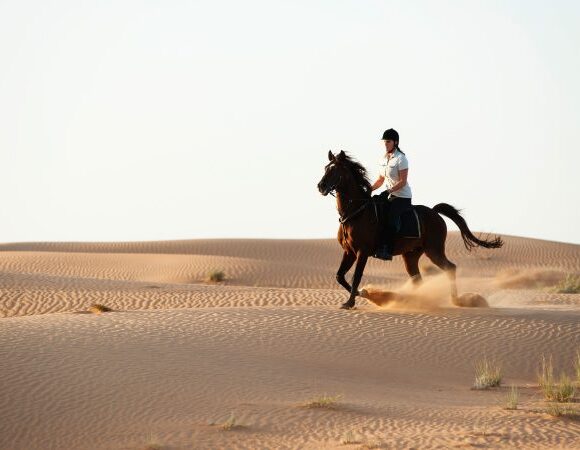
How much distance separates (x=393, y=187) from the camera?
52.6 ft

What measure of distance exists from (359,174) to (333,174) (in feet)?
2.50

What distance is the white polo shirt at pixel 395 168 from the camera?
1594 centimetres

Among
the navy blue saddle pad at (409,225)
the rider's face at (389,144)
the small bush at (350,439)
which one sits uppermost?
the rider's face at (389,144)

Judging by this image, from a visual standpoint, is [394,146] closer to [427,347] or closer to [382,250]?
[382,250]

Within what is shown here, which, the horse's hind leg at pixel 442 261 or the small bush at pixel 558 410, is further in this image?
the horse's hind leg at pixel 442 261

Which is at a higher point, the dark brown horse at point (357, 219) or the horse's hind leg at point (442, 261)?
the dark brown horse at point (357, 219)

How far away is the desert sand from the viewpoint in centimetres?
965

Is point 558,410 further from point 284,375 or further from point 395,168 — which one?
point 395,168

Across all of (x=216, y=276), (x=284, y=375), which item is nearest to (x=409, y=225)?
(x=284, y=375)

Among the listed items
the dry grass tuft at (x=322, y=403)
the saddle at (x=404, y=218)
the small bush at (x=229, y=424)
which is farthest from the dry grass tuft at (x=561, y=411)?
the saddle at (x=404, y=218)

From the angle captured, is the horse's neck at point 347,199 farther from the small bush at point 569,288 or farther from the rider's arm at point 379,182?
the small bush at point 569,288

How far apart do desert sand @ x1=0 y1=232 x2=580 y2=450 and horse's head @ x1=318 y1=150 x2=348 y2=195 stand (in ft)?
6.99

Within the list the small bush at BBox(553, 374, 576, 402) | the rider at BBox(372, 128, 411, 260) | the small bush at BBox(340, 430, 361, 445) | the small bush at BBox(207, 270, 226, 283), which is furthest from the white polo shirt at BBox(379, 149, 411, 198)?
the small bush at BBox(207, 270, 226, 283)

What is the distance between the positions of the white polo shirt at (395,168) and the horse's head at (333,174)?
72cm
